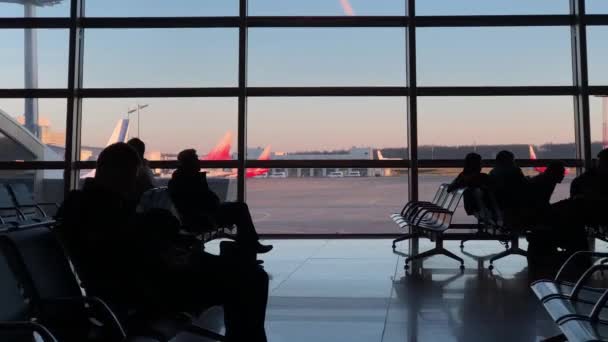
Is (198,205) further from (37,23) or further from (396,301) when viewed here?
(37,23)

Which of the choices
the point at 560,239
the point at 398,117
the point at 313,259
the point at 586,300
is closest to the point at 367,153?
the point at 398,117

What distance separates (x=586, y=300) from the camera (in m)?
2.12

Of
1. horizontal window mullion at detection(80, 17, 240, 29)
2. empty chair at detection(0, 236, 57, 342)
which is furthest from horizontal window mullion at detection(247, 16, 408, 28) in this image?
empty chair at detection(0, 236, 57, 342)

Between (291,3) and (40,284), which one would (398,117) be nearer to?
(291,3)

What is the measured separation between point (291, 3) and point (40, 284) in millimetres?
6479

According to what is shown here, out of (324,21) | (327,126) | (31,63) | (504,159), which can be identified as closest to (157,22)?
(31,63)

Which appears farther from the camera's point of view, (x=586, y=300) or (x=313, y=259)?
(x=313, y=259)

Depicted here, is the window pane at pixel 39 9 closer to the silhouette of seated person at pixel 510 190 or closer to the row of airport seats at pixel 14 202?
the row of airport seats at pixel 14 202

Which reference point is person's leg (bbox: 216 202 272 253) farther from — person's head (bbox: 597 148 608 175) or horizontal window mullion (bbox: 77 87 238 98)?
person's head (bbox: 597 148 608 175)

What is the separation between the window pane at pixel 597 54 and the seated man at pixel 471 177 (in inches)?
103

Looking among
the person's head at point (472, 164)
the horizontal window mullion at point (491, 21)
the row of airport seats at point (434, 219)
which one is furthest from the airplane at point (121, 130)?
the person's head at point (472, 164)

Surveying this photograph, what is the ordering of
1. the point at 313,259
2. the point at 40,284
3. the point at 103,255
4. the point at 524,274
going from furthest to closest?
the point at 313,259
the point at 524,274
the point at 103,255
the point at 40,284

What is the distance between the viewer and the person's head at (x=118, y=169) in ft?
6.88

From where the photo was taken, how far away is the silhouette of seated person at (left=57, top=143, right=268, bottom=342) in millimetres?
1907
